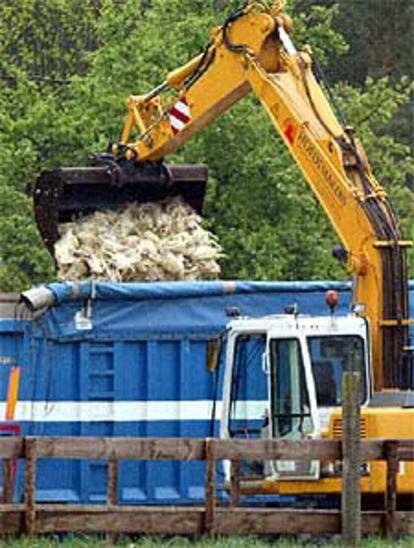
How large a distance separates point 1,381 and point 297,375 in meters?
3.08

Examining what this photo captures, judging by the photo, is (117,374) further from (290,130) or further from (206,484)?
(206,484)

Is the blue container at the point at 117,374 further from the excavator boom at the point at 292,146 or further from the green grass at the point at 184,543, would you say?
the green grass at the point at 184,543

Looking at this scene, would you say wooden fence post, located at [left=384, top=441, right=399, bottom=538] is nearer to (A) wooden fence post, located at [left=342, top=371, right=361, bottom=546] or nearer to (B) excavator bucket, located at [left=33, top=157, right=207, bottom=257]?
(A) wooden fence post, located at [left=342, top=371, right=361, bottom=546]

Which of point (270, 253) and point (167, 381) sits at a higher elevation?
point (270, 253)

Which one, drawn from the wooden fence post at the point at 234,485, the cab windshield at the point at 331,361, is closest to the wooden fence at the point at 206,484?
the cab windshield at the point at 331,361

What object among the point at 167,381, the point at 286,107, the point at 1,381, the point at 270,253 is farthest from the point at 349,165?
the point at 270,253

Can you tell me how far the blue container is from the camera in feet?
48.0

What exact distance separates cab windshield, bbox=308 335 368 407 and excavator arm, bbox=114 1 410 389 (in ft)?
0.63

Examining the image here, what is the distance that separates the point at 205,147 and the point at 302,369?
10.2m

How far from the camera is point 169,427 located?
14891mm

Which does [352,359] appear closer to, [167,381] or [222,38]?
[167,381]

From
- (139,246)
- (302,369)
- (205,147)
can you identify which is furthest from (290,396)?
(205,147)

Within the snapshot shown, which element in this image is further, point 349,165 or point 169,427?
point 169,427

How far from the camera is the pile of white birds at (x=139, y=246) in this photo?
639 inches
